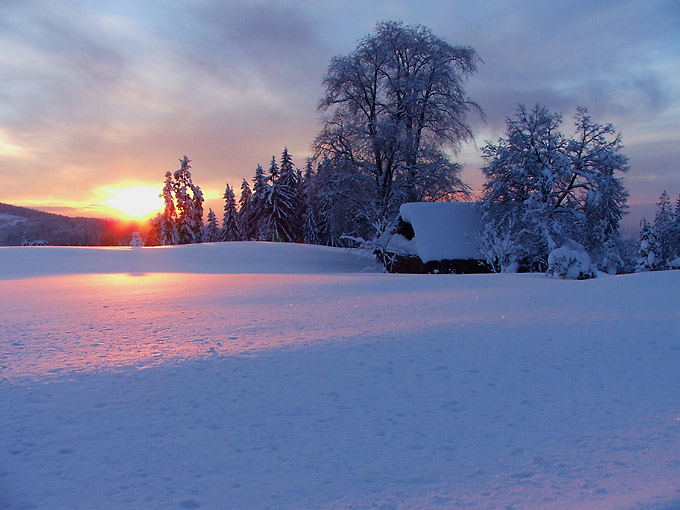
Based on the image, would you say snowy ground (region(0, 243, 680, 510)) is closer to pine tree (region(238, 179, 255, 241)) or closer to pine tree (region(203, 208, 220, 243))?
pine tree (region(238, 179, 255, 241))

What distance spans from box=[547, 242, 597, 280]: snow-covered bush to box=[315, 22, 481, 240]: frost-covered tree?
41.4 feet

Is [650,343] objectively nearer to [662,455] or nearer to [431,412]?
[662,455]

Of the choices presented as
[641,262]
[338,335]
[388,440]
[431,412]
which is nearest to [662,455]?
[431,412]

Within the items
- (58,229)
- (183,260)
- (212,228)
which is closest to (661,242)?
(183,260)

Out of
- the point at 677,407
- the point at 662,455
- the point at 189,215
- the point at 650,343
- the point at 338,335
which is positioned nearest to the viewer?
the point at 662,455

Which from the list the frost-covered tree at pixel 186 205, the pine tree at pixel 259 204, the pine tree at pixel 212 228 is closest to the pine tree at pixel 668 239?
the pine tree at pixel 259 204

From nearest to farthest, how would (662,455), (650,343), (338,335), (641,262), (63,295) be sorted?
(662,455) < (650,343) < (338,335) < (63,295) < (641,262)

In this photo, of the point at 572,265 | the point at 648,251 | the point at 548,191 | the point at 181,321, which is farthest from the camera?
the point at 648,251

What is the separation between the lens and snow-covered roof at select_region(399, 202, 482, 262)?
69.8 ft

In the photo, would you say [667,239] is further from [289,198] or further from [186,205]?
[186,205]

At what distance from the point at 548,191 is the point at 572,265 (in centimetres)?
878

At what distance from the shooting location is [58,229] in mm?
147375

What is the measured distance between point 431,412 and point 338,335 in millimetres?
2206

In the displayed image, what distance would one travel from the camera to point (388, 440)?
127 inches
